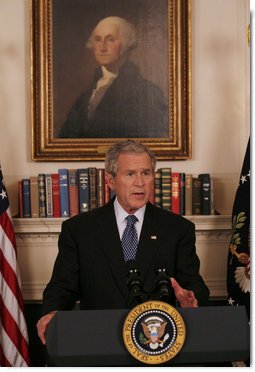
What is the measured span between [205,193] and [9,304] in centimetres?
167

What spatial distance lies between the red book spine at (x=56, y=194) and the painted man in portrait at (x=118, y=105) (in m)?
0.37

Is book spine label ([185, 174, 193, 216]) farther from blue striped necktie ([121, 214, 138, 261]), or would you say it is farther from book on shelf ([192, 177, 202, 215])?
blue striped necktie ([121, 214, 138, 261])

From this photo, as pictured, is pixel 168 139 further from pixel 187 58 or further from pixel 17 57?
pixel 17 57

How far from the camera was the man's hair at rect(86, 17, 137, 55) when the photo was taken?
181 inches

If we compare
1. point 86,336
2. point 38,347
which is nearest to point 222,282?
point 38,347

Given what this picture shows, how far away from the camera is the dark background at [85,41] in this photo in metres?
4.59

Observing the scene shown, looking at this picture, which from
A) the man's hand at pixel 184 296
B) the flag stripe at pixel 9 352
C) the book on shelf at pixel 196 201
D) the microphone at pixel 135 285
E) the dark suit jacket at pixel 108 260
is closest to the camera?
the microphone at pixel 135 285

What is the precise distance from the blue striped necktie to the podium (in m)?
1.02

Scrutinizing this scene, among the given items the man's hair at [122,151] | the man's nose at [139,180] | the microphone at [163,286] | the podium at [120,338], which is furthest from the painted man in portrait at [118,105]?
the podium at [120,338]

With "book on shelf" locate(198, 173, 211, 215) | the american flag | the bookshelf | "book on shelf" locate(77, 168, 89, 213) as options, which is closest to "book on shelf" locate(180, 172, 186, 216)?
"book on shelf" locate(198, 173, 211, 215)

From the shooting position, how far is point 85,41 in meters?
4.61

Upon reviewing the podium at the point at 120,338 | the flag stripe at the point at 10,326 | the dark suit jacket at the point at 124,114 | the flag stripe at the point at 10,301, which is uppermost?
the dark suit jacket at the point at 124,114

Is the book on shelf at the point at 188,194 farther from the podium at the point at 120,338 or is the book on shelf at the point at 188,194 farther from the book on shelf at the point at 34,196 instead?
the podium at the point at 120,338

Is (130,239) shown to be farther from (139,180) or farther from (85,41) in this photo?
(85,41)
